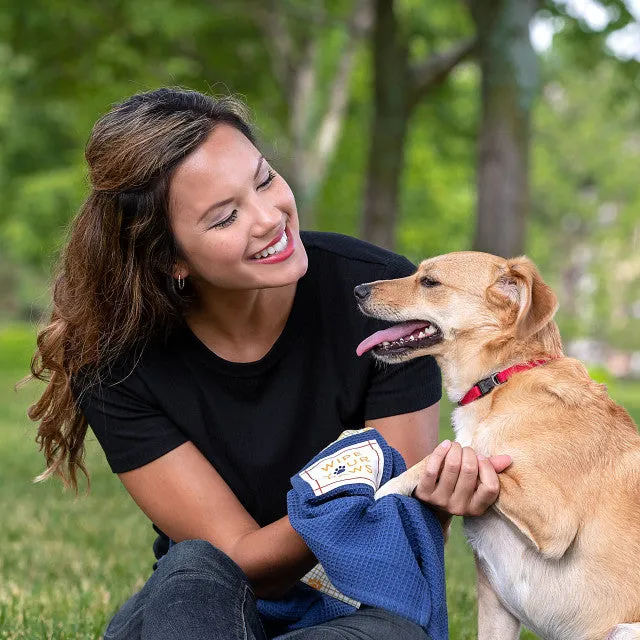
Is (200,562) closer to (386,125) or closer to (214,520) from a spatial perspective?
(214,520)

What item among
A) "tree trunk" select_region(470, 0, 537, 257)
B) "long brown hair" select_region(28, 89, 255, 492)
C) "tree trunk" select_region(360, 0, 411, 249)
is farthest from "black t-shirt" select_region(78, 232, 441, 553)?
"tree trunk" select_region(360, 0, 411, 249)

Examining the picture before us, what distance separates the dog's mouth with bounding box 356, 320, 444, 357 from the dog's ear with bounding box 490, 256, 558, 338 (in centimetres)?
29

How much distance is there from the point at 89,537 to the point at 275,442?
116 inches

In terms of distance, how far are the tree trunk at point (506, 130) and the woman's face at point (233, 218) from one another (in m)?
9.26

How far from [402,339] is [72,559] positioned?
2.60 metres

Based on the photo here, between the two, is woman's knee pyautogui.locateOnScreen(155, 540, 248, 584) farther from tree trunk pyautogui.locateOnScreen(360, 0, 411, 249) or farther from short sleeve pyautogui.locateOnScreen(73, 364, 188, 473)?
tree trunk pyautogui.locateOnScreen(360, 0, 411, 249)

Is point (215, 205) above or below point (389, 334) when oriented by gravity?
above

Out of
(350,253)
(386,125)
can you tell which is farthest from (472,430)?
(386,125)

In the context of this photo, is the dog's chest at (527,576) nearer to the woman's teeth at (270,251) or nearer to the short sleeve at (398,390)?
the short sleeve at (398,390)

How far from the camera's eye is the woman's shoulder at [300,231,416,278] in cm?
366

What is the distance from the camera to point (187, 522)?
3400mm

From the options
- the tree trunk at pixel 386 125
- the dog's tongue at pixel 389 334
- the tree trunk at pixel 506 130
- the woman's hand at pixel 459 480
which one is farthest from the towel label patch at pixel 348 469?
the tree trunk at pixel 386 125

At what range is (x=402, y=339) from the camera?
11.7 feet

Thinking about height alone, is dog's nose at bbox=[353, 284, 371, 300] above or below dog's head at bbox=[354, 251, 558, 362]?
above
